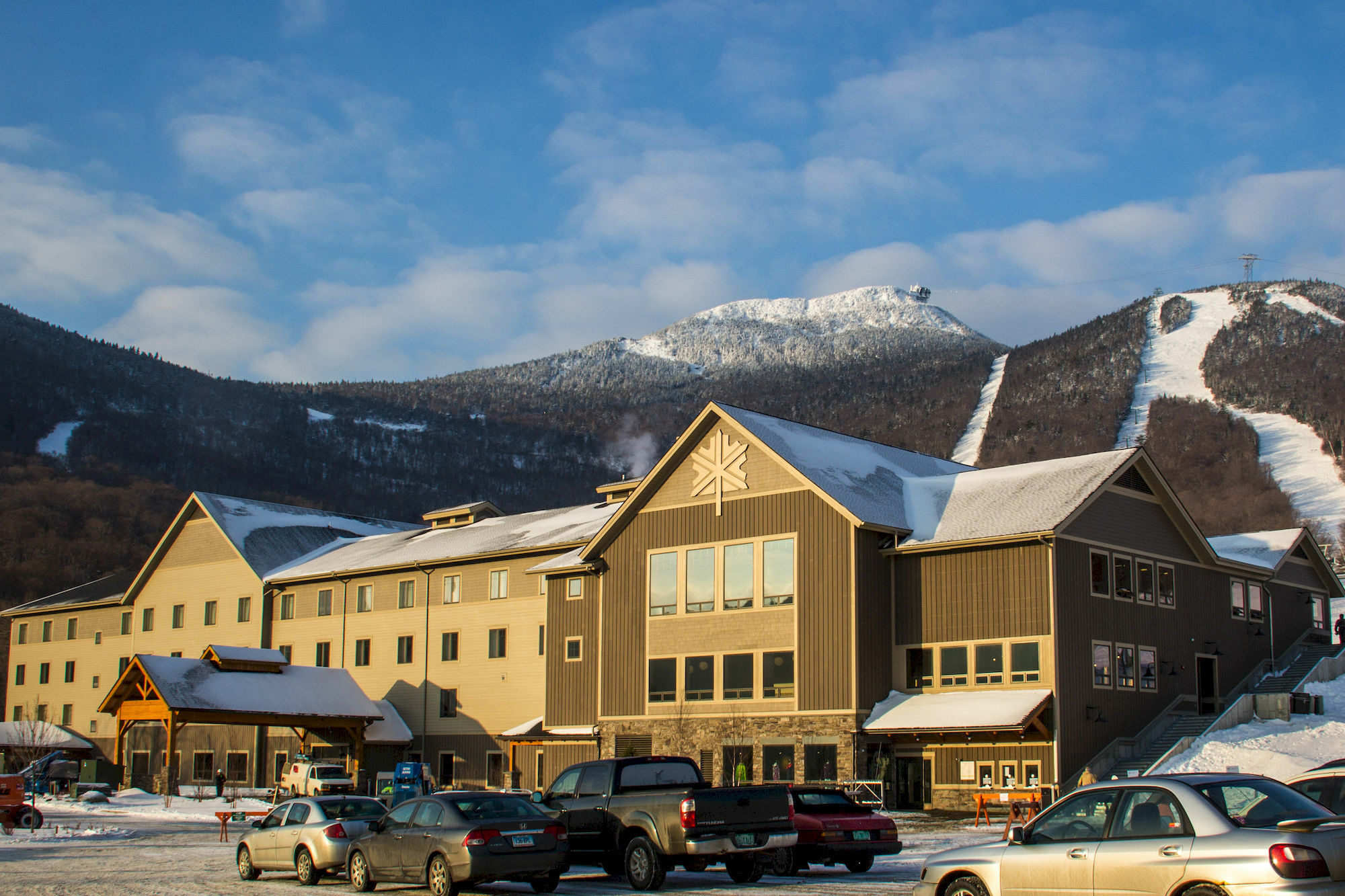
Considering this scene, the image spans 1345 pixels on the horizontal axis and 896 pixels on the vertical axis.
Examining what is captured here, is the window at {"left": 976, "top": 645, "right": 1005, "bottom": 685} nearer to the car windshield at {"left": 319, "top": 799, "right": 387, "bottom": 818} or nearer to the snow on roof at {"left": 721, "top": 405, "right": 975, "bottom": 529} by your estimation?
the snow on roof at {"left": 721, "top": 405, "right": 975, "bottom": 529}

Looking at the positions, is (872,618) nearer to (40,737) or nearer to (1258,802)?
(1258,802)

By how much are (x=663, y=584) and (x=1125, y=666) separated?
14.3m

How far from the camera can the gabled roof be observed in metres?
66.9

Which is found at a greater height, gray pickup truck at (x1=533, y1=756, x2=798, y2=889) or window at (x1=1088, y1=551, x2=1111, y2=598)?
window at (x1=1088, y1=551, x2=1111, y2=598)

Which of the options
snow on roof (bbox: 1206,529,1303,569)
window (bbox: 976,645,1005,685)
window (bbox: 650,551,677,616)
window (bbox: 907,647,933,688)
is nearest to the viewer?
window (bbox: 976,645,1005,685)

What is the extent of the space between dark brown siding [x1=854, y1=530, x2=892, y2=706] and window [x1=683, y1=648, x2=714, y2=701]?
5.33m

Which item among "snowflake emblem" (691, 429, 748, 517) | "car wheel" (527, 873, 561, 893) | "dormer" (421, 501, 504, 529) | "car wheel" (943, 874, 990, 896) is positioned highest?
"dormer" (421, 501, 504, 529)

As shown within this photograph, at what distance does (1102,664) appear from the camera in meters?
36.5

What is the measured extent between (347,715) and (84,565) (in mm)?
88285

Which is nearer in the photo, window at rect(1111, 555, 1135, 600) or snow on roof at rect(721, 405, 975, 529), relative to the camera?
window at rect(1111, 555, 1135, 600)

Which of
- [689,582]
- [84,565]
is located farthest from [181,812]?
[84,565]

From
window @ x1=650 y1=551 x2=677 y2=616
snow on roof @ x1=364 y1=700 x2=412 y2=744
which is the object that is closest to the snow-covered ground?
window @ x1=650 y1=551 x2=677 y2=616

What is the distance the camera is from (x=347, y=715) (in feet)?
165

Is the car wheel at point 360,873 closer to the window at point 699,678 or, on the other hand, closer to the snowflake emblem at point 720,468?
the window at point 699,678
